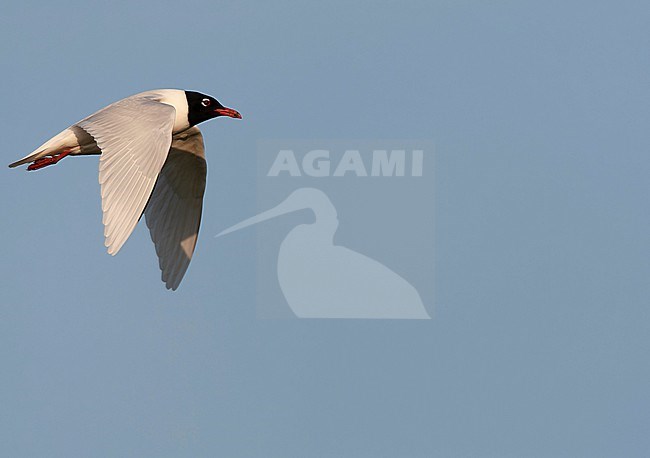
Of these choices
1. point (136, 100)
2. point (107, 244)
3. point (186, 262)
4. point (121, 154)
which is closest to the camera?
point (107, 244)

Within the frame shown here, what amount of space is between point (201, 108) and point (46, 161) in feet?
5.22

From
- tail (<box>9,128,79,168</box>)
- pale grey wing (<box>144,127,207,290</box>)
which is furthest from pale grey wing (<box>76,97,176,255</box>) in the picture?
pale grey wing (<box>144,127,207,290</box>)

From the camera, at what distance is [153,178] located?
10.5m

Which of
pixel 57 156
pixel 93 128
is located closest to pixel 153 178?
pixel 93 128

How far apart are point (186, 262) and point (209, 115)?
6.04ft

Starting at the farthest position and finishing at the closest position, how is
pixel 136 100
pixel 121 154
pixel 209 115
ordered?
pixel 209 115 < pixel 136 100 < pixel 121 154

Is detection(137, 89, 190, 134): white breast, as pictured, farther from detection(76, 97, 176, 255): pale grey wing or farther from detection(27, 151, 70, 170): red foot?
detection(76, 97, 176, 255): pale grey wing

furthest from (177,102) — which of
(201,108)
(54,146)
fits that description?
(54,146)

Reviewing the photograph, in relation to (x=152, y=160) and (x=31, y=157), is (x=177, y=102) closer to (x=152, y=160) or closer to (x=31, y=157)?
(x=31, y=157)

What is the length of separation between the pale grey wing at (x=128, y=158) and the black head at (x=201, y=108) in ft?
4.89

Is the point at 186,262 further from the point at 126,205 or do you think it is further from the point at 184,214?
the point at 126,205

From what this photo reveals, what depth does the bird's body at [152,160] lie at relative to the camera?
34.0 ft

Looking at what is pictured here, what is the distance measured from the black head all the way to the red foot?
131cm

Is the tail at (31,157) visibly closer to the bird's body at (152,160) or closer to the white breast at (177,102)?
the bird's body at (152,160)
